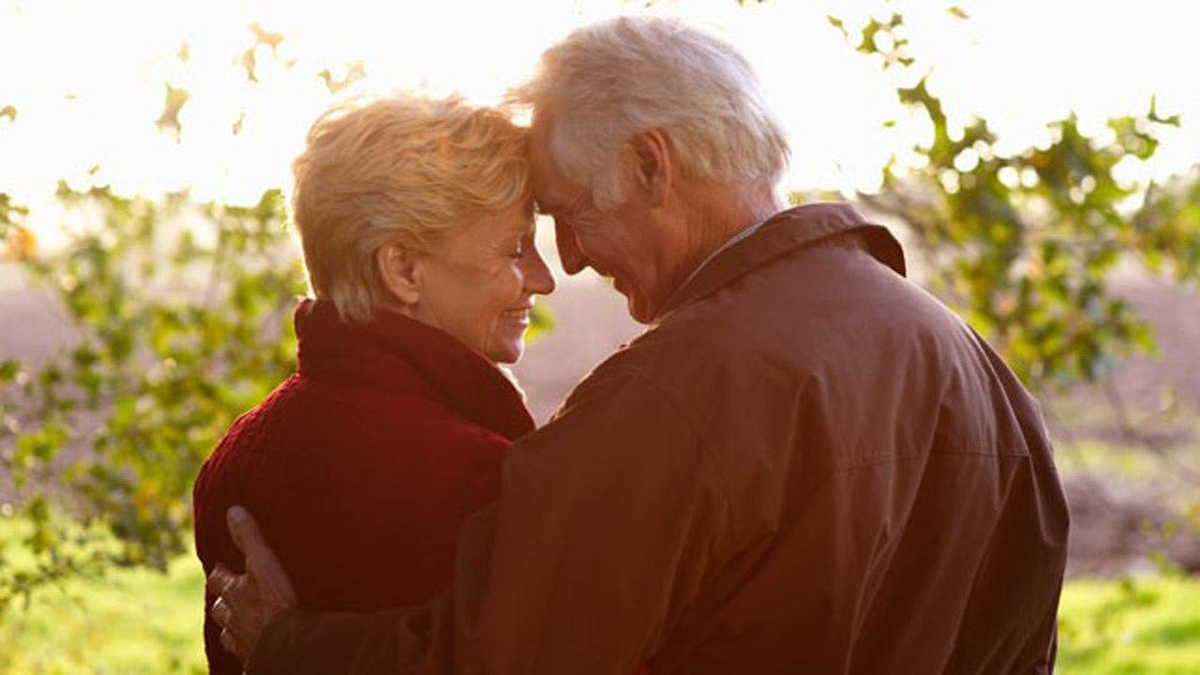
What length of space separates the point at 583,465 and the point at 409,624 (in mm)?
373

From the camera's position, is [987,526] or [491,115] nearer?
[987,526]

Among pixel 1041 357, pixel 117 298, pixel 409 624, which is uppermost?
pixel 409 624

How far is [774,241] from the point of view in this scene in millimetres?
2980

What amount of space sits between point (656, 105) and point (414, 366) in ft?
1.73

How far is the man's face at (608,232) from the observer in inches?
127

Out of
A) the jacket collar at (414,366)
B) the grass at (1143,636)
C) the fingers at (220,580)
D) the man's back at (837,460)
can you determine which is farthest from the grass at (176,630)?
the man's back at (837,460)

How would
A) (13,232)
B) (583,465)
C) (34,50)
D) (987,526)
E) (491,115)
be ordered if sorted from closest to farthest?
(583,465)
(987,526)
(491,115)
(34,50)
(13,232)

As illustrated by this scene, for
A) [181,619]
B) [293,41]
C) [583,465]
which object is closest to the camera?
[583,465]

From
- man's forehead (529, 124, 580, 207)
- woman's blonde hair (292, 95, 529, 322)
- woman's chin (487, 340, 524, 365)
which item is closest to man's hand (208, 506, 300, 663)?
woman's blonde hair (292, 95, 529, 322)

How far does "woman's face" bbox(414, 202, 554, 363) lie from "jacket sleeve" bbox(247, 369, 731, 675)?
0.49 meters

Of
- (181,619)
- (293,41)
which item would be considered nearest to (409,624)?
(293,41)

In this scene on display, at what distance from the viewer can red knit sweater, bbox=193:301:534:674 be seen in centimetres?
306

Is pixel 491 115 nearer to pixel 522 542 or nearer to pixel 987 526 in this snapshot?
pixel 522 542

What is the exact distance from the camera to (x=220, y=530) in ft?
10.8
